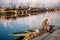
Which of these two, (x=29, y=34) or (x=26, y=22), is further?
(x=26, y=22)

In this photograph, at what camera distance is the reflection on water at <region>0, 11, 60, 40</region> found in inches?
126

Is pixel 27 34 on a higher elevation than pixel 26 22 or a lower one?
lower

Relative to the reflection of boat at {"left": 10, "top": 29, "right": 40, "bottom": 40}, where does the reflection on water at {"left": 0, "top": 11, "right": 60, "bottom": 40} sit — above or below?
above

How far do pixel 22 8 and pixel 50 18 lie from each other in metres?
0.66

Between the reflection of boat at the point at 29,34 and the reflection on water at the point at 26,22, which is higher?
the reflection on water at the point at 26,22

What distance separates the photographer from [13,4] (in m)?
3.32

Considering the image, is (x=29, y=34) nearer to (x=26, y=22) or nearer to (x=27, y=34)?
(x=27, y=34)

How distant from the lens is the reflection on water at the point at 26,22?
10.5 feet

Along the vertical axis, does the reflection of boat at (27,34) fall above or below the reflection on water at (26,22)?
below

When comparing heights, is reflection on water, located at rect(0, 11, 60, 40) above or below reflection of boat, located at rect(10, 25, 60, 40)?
above

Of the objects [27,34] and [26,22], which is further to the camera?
[26,22]

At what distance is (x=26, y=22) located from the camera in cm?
327

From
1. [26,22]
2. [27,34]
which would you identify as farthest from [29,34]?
[26,22]

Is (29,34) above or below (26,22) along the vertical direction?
below
